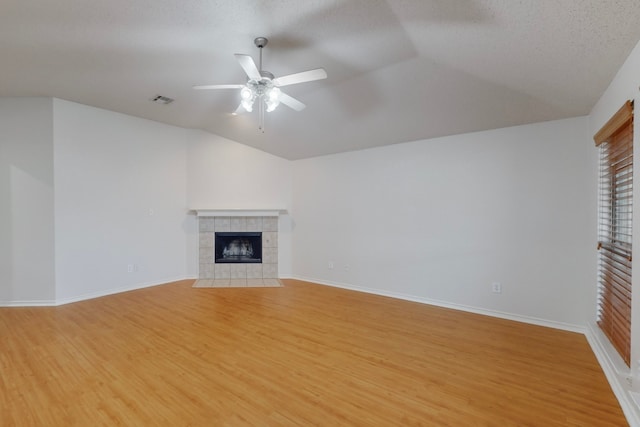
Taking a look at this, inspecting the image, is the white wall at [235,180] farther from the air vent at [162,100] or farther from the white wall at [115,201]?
the air vent at [162,100]

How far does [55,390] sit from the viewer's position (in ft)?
7.03

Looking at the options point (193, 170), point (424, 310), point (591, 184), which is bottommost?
point (424, 310)

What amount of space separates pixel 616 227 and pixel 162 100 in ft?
16.9

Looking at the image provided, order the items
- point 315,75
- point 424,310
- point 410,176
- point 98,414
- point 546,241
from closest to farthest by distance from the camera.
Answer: point 98,414 → point 315,75 → point 546,241 → point 424,310 → point 410,176

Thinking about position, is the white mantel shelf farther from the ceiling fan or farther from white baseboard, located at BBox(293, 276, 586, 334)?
the ceiling fan

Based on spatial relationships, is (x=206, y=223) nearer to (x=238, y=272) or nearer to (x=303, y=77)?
(x=238, y=272)

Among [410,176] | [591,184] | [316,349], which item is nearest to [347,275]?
[410,176]

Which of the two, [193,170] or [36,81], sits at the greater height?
[36,81]

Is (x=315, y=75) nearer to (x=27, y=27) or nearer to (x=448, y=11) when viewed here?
(x=448, y=11)

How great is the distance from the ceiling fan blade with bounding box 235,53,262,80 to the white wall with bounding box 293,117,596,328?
265 cm

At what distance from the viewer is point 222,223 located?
562 cm

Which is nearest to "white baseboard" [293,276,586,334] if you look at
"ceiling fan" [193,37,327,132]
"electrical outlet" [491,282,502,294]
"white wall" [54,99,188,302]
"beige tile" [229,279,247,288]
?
"electrical outlet" [491,282,502,294]

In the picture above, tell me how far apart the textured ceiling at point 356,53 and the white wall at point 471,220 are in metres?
0.37

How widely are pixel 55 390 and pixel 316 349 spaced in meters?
1.97
